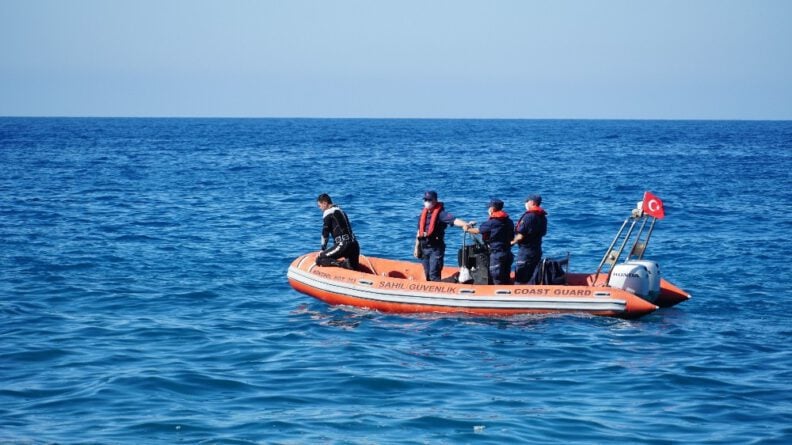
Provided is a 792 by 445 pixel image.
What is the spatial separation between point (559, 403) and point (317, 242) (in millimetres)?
14574

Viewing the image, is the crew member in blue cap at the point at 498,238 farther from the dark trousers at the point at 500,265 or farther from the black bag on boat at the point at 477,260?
the black bag on boat at the point at 477,260

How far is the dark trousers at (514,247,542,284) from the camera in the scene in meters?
14.9

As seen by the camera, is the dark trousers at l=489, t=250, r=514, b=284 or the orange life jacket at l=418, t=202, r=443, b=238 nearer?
the dark trousers at l=489, t=250, r=514, b=284

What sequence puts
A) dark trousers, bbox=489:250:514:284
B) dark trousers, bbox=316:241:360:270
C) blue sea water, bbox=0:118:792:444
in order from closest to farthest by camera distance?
blue sea water, bbox=0:118:792:444
dark trousers, bbox=489:250:514:284
dark trousers, bbox=316:241:360:270

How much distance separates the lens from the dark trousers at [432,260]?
15406 millimetres

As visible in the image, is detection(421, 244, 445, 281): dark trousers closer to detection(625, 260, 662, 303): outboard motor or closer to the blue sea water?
the blue sea water

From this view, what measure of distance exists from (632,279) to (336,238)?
15.8 ft

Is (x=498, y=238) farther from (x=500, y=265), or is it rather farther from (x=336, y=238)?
(x=336, y=238)

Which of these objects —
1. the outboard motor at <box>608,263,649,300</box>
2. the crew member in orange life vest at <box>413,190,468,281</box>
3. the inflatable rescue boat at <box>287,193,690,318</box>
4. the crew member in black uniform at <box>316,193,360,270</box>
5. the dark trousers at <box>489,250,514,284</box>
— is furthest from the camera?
the crew member in black uniform at <box>316,193,360,270</box>

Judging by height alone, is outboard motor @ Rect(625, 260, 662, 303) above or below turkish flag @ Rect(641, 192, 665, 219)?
below

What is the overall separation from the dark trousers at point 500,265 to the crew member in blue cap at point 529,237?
192 millimetres

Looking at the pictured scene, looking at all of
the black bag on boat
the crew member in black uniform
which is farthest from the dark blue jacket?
the crew member in black uniform

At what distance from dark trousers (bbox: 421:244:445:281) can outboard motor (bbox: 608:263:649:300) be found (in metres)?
2.70

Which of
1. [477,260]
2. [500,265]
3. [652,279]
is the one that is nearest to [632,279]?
[652,279]
